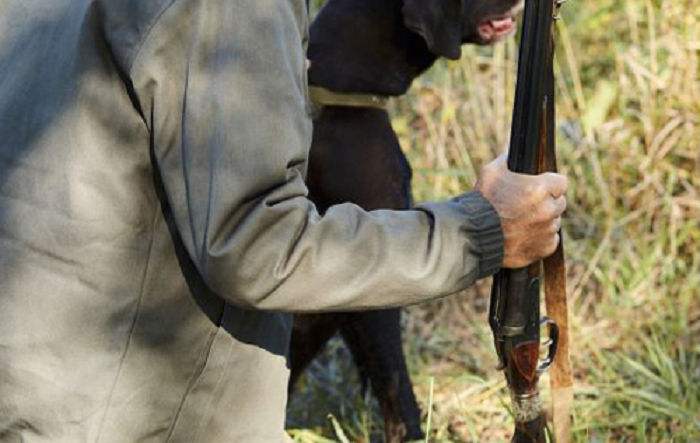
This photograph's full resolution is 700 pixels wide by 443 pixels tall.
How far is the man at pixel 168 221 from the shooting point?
5.67 ft

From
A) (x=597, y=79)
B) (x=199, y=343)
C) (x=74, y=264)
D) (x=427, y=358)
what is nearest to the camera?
(x=74, y=264)

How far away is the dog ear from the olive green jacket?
1356 millimetres

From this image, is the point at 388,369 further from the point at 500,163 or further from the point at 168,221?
the point at 168,221

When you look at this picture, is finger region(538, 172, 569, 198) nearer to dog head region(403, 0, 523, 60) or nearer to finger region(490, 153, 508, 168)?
finger region(490, 153, 508, 168)

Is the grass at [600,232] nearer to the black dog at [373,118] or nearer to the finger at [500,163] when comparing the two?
the black dog at [373,118]

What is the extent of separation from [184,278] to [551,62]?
694 mm

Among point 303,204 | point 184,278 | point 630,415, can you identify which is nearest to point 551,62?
point 303,204

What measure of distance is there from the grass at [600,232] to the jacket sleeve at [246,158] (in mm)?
1322

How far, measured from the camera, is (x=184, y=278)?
6.48 ft

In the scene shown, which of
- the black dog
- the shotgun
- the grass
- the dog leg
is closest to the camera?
the shotgun

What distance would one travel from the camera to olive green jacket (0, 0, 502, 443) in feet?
5.67

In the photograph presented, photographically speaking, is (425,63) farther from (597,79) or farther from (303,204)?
(597,79)

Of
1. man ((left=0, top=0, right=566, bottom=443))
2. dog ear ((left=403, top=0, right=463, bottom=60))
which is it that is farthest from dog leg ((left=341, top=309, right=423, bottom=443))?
man ((left=0, top=0, right=566, bottom=443))

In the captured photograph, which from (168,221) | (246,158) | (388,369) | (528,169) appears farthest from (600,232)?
(246,158)
